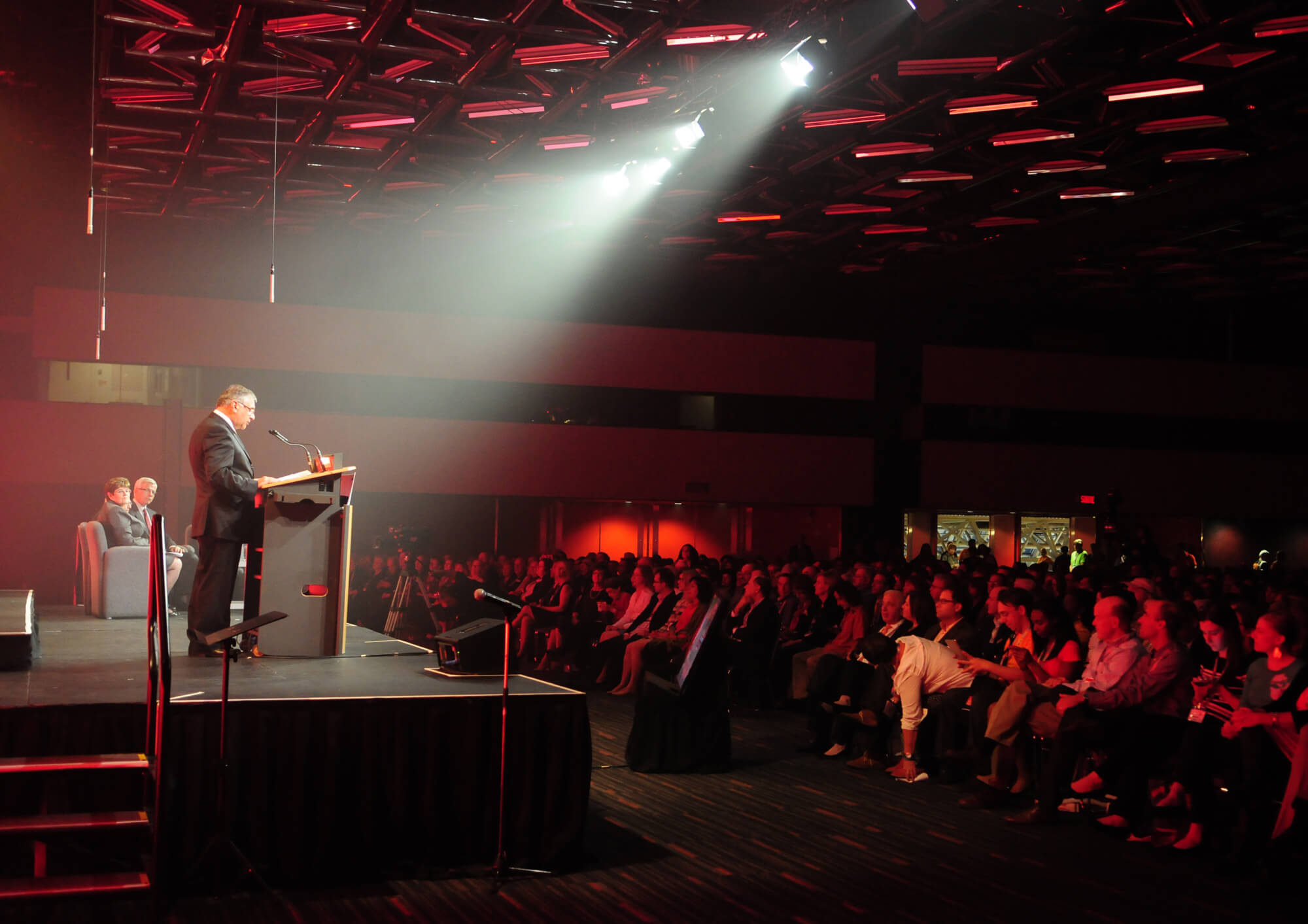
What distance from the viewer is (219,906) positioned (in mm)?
3695

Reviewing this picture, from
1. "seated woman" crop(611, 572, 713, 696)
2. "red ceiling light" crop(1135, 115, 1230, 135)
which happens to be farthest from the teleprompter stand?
"red ceiling light" crop(1135, 115, 1230, 135)

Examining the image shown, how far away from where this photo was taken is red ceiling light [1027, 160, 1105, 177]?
10.8 m

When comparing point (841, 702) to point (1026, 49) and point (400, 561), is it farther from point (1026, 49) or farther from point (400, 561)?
point (400, 561)

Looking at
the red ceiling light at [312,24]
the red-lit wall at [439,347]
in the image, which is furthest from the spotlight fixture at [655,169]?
the red-lit wall at [439,347]

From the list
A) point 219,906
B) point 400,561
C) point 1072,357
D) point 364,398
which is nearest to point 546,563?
point 400,561

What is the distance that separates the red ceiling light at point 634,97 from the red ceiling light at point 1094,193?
5.06 metres

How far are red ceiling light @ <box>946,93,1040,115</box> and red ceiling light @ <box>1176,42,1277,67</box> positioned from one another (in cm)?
122

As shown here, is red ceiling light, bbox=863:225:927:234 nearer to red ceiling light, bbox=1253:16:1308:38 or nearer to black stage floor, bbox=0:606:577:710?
red ceiling light, bbox=1253:16:1308:38

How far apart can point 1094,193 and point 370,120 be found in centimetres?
754

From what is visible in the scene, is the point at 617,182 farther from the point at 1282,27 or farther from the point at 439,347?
the point at 1282,27

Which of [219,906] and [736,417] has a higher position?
[736,417]

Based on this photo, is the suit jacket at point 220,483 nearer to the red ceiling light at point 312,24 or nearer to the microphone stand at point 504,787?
the microphone stand at point 504,787

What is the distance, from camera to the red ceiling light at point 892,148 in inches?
412

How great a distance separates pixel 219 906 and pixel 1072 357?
16791mm
